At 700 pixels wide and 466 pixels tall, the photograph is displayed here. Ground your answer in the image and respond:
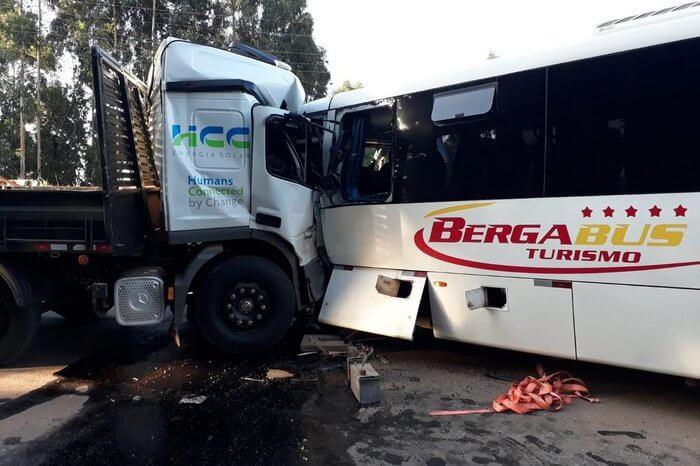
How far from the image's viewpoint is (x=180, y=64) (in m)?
5.29

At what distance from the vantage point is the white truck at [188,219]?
16.5 feet

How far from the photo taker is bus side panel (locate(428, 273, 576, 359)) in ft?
14.1

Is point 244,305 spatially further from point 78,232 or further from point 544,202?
point 544,202

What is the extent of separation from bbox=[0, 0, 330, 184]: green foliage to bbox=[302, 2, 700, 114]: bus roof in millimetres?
21474

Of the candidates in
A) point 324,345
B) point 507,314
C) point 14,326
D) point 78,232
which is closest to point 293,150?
point 324,345

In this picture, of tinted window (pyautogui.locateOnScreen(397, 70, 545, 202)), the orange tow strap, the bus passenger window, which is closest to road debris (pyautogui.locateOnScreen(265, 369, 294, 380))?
the orange tow strap

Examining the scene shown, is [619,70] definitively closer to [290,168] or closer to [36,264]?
[290,168]

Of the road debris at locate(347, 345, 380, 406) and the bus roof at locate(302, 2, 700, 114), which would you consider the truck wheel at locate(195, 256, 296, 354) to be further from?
the bus roof at locate(302, 2, 700, 114)

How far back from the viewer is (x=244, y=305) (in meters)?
5.42

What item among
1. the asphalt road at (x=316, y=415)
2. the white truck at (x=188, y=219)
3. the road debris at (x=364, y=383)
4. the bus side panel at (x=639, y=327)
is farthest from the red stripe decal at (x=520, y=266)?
the white truck at (x=188, y=219)

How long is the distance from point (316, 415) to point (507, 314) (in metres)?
2.00

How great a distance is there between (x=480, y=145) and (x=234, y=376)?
3420 millimetres

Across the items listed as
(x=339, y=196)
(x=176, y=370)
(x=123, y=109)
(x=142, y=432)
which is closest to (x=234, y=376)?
(x=176, y=370)

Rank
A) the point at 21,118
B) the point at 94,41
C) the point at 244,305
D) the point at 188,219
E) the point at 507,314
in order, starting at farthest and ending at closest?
the point at 21,118, the point at 94,41, the point at 244,305, the point at 188,219, the point at 507,314
